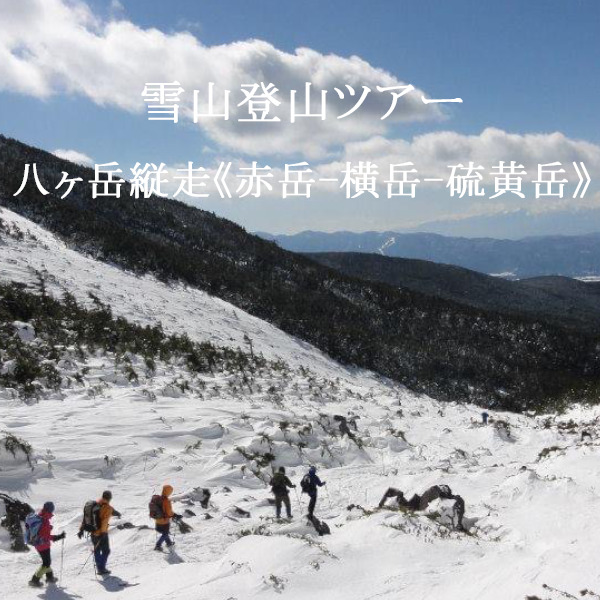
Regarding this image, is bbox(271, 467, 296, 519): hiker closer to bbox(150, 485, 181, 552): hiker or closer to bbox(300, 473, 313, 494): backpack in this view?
bbox(300, 473, 313, 494): backpack

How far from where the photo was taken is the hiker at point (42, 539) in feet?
26.7

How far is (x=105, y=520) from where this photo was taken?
8.92 meters

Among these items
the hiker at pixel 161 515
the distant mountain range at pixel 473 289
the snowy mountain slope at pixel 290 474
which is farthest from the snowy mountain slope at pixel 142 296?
the distant mountain range at pixel 473 289

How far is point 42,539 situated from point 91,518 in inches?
31.3

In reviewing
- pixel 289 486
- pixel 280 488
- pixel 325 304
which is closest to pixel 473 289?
pixel 325 304

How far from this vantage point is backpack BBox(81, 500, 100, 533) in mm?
8773

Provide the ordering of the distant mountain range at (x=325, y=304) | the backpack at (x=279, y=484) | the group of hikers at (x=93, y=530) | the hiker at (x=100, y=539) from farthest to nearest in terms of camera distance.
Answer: the distant mountain range at (x=325, y=304)
the backpack at (x=279, y=484)
the hiker at (x=100, y=539)
the group of hikers at (x=93, y=530)

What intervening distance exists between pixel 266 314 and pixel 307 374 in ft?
53.3

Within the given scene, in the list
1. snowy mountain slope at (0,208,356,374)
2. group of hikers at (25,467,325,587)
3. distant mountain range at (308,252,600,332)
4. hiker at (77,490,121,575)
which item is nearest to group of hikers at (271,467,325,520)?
group of hikers at (25,467,325,587)

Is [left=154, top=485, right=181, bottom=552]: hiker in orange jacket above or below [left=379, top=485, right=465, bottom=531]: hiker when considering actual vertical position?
above

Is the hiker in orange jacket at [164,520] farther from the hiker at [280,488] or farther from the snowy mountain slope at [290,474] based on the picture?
the hiker at [280,488]

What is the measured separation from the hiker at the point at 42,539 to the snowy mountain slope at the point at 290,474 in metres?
0.23

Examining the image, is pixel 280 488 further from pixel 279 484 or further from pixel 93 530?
pixel 93 530

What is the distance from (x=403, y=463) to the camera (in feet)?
61.6
